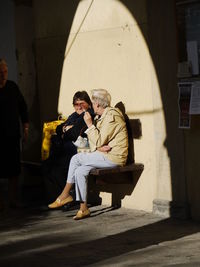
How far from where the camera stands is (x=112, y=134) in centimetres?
911

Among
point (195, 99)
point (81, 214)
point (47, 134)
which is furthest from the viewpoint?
point (47, 134)

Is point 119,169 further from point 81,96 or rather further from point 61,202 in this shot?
point 81,96

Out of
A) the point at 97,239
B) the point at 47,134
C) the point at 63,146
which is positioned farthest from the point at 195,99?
the point at 47,134

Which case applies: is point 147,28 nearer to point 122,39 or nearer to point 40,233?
point 122,39

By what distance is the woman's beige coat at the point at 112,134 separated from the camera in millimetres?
9078

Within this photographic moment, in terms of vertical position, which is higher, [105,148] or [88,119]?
[88,119]

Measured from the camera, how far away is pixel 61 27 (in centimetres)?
1028

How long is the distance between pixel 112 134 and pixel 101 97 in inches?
18.0

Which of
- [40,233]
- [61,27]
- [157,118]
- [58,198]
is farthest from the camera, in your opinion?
[61,27]

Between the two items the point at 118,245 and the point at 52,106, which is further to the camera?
the point at 52,106

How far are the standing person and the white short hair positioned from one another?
1082 mm

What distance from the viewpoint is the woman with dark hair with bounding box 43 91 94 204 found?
9.71 meters

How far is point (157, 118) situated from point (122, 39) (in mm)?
1075

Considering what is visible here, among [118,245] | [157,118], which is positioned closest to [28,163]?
[157,118]
